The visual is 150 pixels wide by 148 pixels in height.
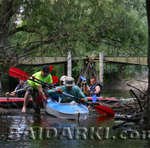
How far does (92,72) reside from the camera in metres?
25.0

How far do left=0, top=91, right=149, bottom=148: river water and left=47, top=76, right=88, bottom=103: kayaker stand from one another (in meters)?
0.76

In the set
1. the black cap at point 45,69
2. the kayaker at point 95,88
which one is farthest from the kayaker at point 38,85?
the kayaker at point 95,88

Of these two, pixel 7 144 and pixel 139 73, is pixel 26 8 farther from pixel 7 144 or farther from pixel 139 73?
pixel 139 73

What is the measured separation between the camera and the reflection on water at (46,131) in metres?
7.67

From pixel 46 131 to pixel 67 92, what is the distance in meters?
3.03

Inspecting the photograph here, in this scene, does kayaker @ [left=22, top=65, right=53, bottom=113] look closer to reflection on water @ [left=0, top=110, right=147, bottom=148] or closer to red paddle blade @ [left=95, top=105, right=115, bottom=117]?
reflection on water @ [left=0, top=110, right=147, bottom=148]

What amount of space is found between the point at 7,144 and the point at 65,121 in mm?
3614

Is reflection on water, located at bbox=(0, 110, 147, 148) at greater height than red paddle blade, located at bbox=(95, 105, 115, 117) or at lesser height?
lesser

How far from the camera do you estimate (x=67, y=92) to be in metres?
12.2

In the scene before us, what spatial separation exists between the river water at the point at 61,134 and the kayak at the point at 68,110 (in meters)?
0.21

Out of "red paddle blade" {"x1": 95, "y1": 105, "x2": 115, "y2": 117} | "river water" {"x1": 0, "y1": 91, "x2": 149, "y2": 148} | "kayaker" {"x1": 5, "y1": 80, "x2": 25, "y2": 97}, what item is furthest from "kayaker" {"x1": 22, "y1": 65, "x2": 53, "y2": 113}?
"kayaker" {"x1": 5, "y1": 80, "x2": 25, "y2": 97}

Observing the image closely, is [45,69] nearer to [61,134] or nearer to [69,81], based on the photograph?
[69,81]

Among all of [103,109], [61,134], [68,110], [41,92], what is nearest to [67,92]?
[68,110]

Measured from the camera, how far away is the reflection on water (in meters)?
7.67
